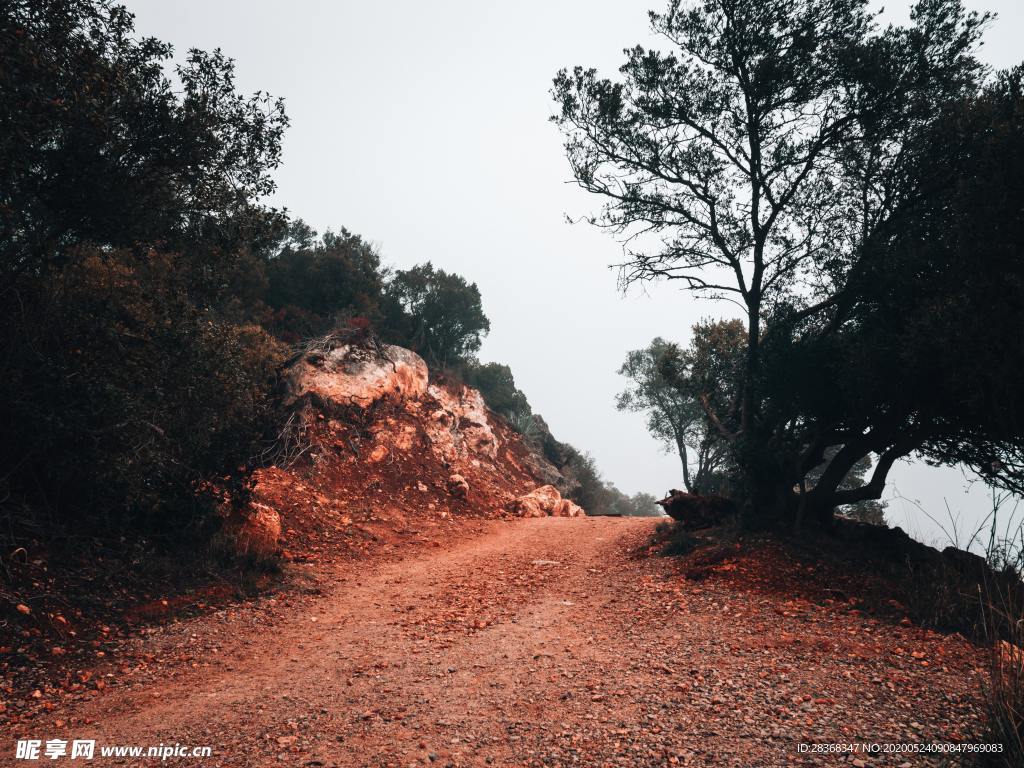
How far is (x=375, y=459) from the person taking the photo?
17.8 m

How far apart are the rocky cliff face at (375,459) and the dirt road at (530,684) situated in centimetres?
389

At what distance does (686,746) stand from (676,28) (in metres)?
14.2

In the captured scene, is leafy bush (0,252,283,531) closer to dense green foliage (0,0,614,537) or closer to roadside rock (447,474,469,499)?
dense green foliage (0,0,614,537)

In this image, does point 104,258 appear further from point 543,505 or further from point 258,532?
point 543,505

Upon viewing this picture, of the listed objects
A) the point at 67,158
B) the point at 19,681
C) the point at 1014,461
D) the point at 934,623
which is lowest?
the point at 19,681

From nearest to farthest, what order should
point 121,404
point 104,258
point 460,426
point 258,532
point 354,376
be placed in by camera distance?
point 121,404 → point 104,258 → point 258,532 → point 354,376 → point 460,426

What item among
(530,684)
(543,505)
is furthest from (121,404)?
(543,505)

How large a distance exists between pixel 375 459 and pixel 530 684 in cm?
1370

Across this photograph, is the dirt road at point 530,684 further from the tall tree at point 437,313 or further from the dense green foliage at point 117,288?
the tall tree at point 437,313

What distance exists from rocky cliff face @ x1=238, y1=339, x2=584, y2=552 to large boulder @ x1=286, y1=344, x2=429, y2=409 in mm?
41

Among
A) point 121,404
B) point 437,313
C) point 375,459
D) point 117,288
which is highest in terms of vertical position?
point 437,313

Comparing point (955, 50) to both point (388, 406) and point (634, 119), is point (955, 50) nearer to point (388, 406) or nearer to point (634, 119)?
point (634, 119)

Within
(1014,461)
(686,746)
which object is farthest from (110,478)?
(1014,461)

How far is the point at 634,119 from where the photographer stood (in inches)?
491
